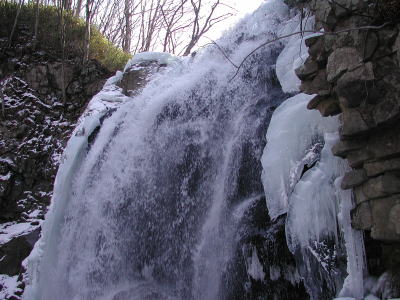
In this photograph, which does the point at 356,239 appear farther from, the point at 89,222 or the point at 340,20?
the point at 89,222

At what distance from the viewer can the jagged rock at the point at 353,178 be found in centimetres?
204

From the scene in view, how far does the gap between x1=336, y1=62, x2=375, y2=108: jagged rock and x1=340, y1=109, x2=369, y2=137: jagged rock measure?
0.14 ft

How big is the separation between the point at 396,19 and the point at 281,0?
2.84 meters

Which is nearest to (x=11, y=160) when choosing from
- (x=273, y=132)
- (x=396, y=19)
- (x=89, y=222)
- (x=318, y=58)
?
(x=89, y=222)

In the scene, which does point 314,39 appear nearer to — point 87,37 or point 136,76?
point 136,76

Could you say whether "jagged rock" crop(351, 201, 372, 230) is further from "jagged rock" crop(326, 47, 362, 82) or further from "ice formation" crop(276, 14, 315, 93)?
"ice formation" crop(276, 14, 315, 93)

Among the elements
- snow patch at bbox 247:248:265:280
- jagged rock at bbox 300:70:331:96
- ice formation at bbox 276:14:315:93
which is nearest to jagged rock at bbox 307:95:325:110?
jagged rock at bbox 300:70:331:96

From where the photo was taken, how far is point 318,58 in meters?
2.29

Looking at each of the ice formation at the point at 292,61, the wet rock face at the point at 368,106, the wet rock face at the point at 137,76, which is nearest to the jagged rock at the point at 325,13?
the wet rock face at the point at 368,106

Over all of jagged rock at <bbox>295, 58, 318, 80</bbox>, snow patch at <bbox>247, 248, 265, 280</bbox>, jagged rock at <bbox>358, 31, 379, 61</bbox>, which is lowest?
snow patch at <bbox>247, 248, 265, 280</bbox>

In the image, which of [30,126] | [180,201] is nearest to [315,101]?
[180,201]

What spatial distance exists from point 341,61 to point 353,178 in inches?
24.6

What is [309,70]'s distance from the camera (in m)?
2.37

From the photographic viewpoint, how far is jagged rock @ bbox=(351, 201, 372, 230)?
2.00m
